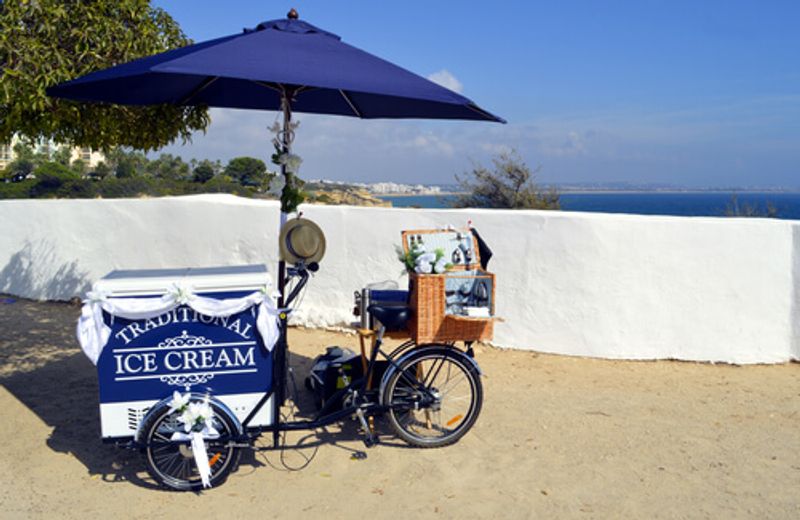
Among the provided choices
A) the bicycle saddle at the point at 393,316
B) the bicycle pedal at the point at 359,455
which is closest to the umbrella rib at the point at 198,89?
the bicycle saddle at the point at 393,316

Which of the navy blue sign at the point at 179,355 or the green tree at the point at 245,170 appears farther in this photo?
the green tree at the point at 245,170

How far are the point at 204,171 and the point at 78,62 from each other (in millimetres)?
A: 24779

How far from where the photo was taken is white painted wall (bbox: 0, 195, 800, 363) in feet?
22.8

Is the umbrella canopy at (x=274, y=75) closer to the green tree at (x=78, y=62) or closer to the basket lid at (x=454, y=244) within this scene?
the green tree at (x=78, y=62)

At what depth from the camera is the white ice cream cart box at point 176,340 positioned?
410 cm

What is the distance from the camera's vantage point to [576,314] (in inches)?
288

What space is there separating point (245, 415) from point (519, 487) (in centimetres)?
170

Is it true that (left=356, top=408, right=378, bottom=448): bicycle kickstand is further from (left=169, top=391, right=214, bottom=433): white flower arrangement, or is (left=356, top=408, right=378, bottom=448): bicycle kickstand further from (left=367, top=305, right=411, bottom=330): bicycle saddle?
(left=169, top=391, right=214, bottom=433): white flower arrangement

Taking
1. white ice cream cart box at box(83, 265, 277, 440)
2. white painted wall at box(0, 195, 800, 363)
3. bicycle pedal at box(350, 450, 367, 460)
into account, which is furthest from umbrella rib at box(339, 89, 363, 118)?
bicycle pedal at box(350, 450, 367, 460)

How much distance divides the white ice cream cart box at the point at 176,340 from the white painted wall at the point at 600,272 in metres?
3.77

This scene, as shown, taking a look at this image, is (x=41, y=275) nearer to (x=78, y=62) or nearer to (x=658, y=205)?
(x=78, y=62)

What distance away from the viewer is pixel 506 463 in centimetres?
461

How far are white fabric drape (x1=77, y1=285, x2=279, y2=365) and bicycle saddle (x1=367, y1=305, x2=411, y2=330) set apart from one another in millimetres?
772

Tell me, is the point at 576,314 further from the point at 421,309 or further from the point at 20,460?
the point at 20,460
